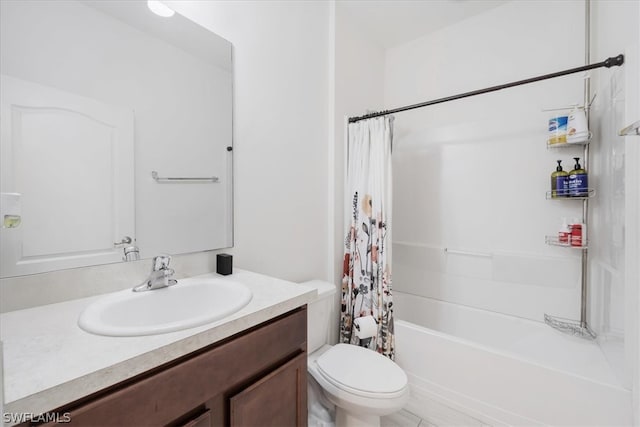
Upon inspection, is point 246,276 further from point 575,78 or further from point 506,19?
point 506,19

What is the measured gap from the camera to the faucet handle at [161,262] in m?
1.11

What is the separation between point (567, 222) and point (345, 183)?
59.8 inches

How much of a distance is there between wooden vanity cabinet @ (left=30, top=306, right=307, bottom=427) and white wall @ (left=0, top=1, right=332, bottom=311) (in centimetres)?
57

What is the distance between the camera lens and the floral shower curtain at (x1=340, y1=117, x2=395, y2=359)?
6.27 ft

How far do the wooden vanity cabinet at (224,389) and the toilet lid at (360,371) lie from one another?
33 centimetres

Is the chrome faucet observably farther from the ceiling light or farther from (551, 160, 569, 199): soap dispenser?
(551, 160, 569, 199): soap dispenser

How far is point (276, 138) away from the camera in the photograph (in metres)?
1.71

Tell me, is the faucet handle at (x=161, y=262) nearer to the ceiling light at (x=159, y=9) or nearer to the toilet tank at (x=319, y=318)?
the toilet tank at (x=319, y=318)

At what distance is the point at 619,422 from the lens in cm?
129

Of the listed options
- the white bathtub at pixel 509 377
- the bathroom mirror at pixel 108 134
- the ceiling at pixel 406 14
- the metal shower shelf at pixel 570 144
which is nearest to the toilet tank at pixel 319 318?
the white bathtub at pixel 509 377

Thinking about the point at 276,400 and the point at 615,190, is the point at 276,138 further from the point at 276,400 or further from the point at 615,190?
the point at 615,190

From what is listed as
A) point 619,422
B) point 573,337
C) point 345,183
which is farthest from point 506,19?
point 619,422

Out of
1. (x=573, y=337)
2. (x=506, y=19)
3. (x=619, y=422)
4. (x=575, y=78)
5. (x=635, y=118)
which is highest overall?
(x=506, y=19)

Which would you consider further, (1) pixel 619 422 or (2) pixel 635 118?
(1) pixel 619 422
